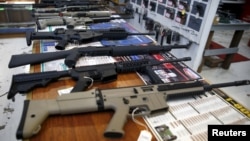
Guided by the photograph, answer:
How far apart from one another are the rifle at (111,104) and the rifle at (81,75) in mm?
141

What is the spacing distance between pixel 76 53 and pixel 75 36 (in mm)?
333

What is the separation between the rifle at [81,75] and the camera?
→ 0.96 metres

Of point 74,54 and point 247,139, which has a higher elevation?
point 74,54

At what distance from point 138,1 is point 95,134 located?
8.61 feet

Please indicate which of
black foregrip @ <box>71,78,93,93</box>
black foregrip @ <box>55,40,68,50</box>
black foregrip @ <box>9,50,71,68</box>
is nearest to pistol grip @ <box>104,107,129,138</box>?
black foregrip @ <box>71,78,93,93</box>

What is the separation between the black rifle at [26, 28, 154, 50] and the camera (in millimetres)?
1512

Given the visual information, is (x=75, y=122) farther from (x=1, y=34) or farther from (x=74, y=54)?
(x=1, y=34)

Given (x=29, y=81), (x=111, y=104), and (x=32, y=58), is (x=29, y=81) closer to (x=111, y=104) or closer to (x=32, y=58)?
(x=32, y=58)

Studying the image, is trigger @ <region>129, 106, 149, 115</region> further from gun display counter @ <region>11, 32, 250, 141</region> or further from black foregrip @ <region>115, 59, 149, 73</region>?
black foregrip @ <region>115, 59, 149, 73</region>

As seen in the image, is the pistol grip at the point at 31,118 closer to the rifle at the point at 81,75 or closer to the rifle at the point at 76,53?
the rifle at the point at 81,75

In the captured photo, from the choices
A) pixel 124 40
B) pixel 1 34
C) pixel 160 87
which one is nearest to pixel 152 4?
Result: pixel 124 40

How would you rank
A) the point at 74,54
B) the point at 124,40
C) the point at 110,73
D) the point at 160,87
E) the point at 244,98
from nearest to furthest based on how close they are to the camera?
the point at 160,87, the point at 110,73, the point at 74,54, the point at 124,40, the point at 244,98

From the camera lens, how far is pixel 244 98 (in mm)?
2383

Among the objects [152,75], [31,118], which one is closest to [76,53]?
[152,75]
